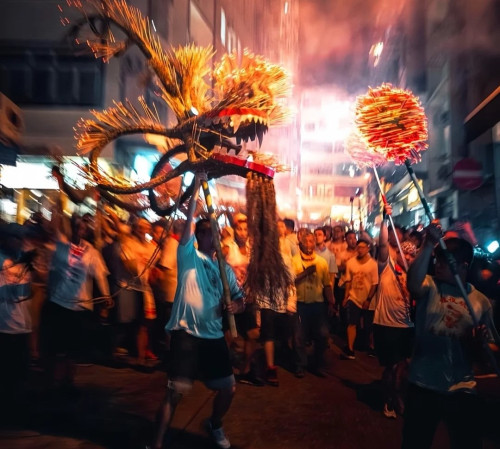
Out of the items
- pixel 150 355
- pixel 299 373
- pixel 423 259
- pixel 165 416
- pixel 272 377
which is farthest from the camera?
pixel 150 355

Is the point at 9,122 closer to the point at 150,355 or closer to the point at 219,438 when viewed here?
the point at 150,355

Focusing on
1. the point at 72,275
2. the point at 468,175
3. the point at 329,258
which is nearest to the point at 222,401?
the point at 72,275

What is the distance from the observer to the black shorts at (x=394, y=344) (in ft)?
16.3

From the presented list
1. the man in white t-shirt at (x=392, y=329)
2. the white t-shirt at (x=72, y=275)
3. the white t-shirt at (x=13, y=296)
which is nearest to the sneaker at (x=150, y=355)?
the white t-shirt at (x=72, y=275)

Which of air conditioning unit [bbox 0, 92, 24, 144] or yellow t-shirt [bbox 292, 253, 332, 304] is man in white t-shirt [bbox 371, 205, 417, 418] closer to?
yellow t-shirt [bbox 292, 253, 332, 304]

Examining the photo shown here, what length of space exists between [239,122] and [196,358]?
1.79 meters

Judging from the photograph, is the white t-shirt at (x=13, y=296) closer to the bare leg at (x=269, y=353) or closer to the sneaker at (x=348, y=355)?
the bare leg at (x=269, y=353)

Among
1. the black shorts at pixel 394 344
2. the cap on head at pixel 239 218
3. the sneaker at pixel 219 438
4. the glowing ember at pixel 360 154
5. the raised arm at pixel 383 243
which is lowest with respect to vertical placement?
the sneaker at pixel 219 438

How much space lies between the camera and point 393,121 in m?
3.67

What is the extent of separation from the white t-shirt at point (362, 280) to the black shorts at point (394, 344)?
1950 millimetres

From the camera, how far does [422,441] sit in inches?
110

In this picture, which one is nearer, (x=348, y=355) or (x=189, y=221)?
(x=189, y=221)

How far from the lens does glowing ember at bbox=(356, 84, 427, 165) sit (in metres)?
3.66

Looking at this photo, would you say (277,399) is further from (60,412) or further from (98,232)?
(98,232)
